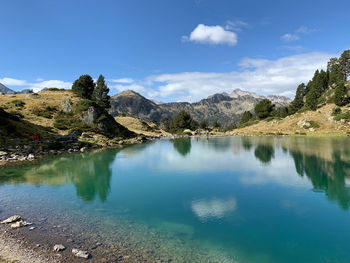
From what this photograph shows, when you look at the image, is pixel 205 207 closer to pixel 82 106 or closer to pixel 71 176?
pixel 71 176

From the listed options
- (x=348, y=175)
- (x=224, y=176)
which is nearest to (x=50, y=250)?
(x=224, y=176)

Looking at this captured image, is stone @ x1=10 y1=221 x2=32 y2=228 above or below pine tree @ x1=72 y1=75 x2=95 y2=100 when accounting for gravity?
below

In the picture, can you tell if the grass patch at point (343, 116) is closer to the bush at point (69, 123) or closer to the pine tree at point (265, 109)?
the pine tree at point (265, 109)

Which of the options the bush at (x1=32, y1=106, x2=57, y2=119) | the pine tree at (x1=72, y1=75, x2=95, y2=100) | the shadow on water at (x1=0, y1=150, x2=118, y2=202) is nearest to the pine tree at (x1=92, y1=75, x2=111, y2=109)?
the pine tree at (x1=72, y1=75, x2=95, y2=100)

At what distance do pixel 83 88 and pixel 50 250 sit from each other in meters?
92.5

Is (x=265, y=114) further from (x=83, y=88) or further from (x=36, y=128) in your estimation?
(x=36, y=128)

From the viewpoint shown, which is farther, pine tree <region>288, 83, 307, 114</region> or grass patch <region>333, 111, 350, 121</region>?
pine tree <region>288, 83, 307, 114</region>

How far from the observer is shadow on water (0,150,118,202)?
25.3 m

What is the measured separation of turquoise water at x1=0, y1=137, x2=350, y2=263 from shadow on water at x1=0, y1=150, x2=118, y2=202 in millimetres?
124

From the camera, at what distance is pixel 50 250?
1216cm

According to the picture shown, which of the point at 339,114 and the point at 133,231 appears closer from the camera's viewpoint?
the point at 133,231

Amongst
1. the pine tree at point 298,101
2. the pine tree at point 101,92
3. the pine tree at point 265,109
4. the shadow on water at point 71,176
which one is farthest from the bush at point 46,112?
the pine tree at point 298,101

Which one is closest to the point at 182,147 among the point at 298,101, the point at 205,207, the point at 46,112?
the point at 46,112

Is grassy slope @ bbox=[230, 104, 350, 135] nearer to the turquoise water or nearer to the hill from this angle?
the turquoise water
